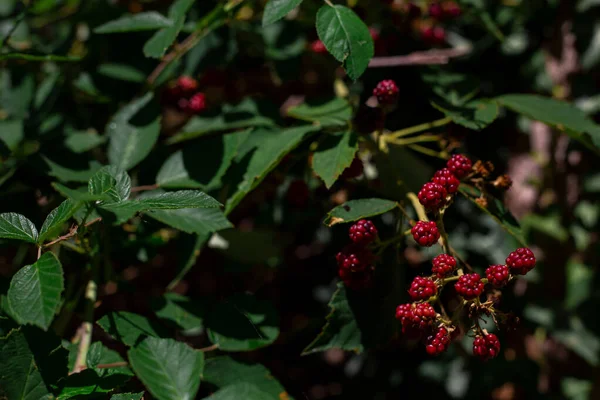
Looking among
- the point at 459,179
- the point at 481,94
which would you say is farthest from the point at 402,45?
the point at 459,179

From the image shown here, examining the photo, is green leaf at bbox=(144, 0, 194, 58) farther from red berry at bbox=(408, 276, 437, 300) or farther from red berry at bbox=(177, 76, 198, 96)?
red berry at bbox=(408, 276, 437, 300)

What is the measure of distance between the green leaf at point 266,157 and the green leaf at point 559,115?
17.8 inches

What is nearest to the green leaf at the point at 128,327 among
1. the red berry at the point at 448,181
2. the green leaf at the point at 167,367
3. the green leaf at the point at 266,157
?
the green leaf at the point at 167,367

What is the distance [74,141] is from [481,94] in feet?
3.95

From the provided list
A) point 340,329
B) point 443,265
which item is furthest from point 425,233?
point 340,329

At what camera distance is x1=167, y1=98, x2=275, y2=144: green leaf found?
55.2 inches

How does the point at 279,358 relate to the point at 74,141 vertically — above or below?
below

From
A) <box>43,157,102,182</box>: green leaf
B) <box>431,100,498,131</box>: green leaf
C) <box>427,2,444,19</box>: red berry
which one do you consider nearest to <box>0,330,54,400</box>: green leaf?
<box>43,157,102,182</box>: green leaf

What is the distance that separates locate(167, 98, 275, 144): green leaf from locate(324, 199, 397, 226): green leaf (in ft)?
1.47

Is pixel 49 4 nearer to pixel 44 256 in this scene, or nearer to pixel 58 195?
pixel 58 195

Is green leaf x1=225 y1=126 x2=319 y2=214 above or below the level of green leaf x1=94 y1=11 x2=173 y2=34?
below

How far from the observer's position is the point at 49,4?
164 cm

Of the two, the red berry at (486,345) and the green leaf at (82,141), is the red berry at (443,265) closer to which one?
the red berry at (486,345)

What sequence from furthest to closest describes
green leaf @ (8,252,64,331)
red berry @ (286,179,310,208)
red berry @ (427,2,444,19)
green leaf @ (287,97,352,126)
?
red berry @ (427,2,444,19) → red berry @ (286,179,310,208) → green leaf @ (287,97,352,126) → green leaf @ (8,252,64,331)
